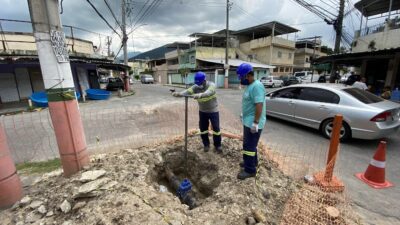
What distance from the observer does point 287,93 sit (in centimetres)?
636

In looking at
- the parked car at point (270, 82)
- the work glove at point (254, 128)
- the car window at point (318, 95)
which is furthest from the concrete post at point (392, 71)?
the work glove at point (254, 128)

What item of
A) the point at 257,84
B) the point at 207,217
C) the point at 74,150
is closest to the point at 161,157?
the point at 74,150

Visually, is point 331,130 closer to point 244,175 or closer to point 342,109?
point 342,109

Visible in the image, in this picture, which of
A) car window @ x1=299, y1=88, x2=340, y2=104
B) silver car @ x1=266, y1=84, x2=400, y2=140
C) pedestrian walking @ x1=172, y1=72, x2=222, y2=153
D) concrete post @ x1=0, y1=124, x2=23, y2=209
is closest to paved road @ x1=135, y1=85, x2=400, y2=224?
silver car @ x1=266, y1=84, x2=400, y2=140

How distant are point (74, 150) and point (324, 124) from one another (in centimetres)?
568

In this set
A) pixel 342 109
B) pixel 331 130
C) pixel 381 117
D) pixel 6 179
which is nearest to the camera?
pixel 6 179

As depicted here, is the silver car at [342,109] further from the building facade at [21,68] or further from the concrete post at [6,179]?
the building facade at [21,68]

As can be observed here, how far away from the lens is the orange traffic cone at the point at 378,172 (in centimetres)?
312

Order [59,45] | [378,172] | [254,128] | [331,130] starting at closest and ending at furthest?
[59,45]
[254,128]
[378,172]
[331,130]

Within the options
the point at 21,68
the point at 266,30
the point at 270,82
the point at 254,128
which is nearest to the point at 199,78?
the point at 254,128

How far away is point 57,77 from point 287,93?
5961mm

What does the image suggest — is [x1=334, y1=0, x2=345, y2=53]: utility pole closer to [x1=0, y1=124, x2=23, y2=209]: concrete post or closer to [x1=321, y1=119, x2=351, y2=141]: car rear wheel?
[x1=321, y1=119, x2=351, y2=141]: car rear wheel

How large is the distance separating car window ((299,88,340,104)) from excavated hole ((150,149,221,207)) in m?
3.70

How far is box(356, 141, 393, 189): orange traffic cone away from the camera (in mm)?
3117
